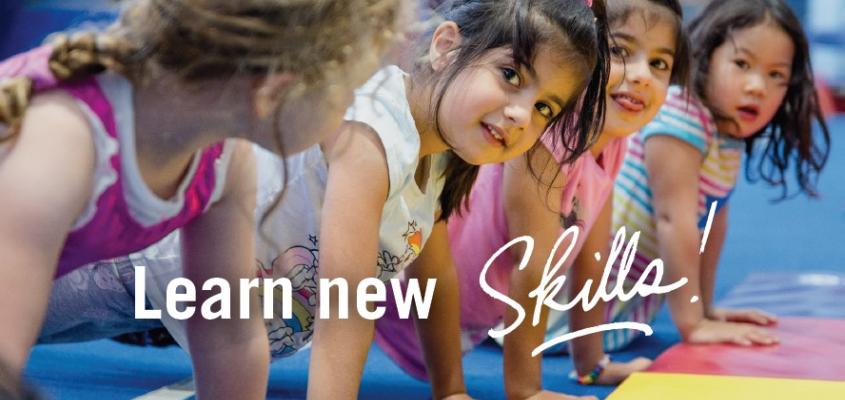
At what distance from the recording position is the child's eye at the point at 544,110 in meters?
1.45

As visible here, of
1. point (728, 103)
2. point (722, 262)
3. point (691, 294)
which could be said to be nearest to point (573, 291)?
point (691, 294)

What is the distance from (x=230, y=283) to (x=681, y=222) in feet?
3.51

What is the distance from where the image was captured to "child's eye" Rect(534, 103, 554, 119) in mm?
1448

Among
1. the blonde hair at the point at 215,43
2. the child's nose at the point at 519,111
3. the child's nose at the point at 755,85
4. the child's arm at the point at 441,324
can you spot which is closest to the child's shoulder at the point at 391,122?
the child's nose at the point at 519,111

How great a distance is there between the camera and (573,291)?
2004 millimetres

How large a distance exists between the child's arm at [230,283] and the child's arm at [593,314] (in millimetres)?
783

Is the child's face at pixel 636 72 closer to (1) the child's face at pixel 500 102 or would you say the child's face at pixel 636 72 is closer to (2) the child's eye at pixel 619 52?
(2) the child's eye at pixel 619 52

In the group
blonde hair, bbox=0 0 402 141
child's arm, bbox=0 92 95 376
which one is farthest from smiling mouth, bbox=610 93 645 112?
child's arm, bbox=0 92 95 376

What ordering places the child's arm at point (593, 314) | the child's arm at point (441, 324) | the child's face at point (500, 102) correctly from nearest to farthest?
1. the child's face at point (500, 102)
2. the child's arm at point (441, 324)
3. the child's arm at point (593, 314)

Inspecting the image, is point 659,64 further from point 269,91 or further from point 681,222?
point 269,91

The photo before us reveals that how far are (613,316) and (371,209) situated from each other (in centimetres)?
99

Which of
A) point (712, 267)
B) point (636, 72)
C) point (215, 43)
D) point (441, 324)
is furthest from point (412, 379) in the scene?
point (215, 43)

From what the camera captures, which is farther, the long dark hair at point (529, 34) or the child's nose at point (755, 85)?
the child's nose at point (755, 85)

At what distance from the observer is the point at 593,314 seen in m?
1.99
